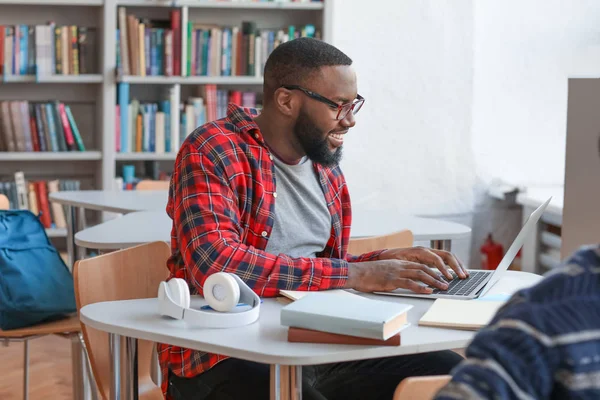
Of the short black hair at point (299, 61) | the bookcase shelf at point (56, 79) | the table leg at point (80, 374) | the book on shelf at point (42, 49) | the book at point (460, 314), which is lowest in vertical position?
the table leg at point (80, 374)

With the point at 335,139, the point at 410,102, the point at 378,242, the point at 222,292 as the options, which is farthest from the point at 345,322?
the point at 410,102

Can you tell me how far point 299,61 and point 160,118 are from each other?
2.66 metres

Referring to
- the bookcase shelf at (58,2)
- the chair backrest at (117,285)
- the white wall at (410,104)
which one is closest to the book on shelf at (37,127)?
the bookcase shelf at (58,2)

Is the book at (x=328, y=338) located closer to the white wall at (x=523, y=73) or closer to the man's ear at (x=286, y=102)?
the man's ear at (x=286, y=102)

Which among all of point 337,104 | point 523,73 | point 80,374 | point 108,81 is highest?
point 523,73

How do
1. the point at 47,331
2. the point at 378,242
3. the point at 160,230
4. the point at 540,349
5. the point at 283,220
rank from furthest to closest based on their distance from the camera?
the point at 160,230
the point at 47,331
the point at 378,242
the point at 283,220
the point at 540,349

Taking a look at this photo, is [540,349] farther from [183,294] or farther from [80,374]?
[80,374]

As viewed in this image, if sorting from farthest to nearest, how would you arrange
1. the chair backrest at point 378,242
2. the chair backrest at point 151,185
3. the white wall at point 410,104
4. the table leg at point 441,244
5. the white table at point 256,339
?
the white wall at point 410,104 → the chair backrest at point 151,185 → the table leg at point 441,244 → the chair backrest at point 378,242 → the white table at point 256,339

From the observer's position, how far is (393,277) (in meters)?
1.71

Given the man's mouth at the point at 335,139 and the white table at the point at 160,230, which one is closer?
the man's mouth at the point at 335,139

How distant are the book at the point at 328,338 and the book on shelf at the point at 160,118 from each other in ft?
10.7

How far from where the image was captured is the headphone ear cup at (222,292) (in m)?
1.47

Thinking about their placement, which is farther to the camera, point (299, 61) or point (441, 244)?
point (441, 244)

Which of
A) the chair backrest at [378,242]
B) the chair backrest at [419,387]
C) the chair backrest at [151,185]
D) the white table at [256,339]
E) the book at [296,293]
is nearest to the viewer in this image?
the chair backrest at [419,387]
